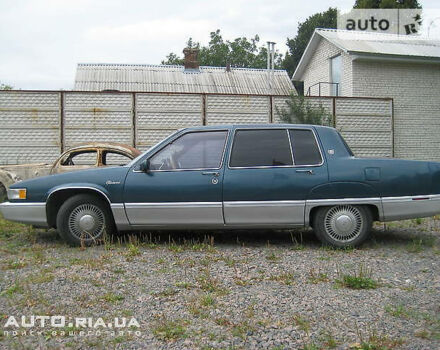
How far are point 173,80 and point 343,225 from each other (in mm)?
21498

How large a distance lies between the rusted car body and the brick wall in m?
12.2

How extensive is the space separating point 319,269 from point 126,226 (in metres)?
2.48

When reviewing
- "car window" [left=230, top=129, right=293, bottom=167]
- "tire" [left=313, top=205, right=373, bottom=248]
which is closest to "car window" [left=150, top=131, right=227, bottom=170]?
"car window" [left=230, top=129, right=293, bottom=167]

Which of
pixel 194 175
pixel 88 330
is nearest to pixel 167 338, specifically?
pixel 88 330

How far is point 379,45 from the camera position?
64.2 ft

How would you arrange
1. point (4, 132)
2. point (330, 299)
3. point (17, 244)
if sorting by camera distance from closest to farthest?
point (330, 299), point (17, 244), point (4, 132)

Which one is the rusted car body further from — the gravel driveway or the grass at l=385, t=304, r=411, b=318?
the grass at l=385, t=304, r=411, b=318

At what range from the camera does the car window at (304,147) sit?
601cm

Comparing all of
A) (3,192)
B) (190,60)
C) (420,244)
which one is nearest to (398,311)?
(420,244)

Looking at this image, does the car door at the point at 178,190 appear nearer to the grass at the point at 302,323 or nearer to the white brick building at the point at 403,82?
the grass at the point at 302,323

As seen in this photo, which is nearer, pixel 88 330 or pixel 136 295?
pixel 88 330

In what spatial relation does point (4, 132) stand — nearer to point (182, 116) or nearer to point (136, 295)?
point (182, 116)

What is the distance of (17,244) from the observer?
6.42m

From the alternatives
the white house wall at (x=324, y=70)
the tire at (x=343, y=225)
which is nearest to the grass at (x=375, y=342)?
the tire at (x=343, y=225)
